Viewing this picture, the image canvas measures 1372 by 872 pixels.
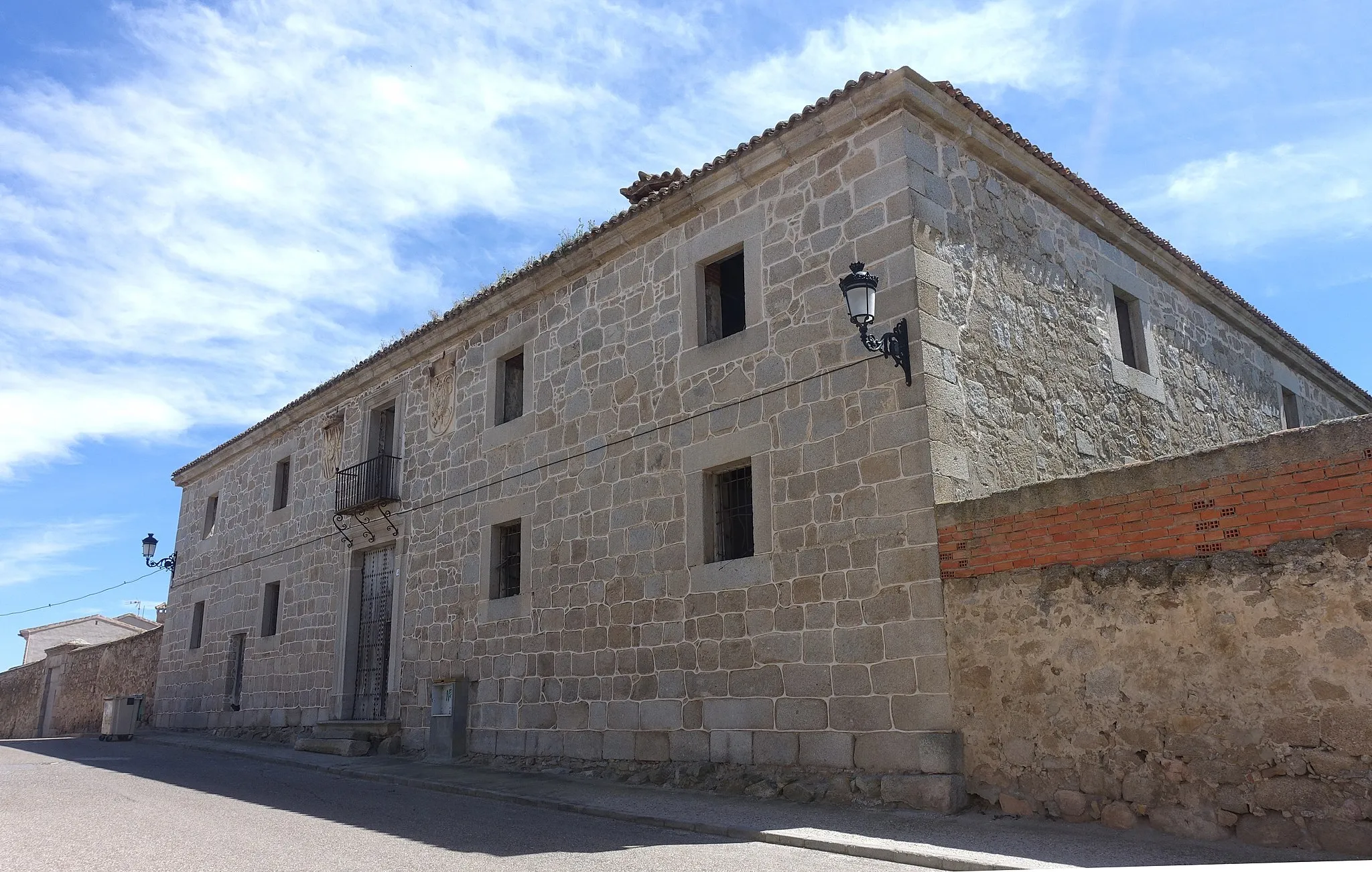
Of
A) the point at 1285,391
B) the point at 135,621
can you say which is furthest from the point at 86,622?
the point at 1285,391

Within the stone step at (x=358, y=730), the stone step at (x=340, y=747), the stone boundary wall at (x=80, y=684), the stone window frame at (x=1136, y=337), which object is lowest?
the stone step at (x=340, y=747)

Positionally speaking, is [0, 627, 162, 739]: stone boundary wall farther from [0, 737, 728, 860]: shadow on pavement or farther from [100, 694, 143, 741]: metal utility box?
[0, 737, 728, 860]: shadow on pavement

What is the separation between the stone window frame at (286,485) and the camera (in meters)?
16.3

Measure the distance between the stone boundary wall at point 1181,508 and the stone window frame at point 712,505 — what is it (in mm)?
1760

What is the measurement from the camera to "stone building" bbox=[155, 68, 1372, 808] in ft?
24.6

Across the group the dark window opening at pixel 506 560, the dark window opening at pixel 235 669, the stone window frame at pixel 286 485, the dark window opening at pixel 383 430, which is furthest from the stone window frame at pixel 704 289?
the dark window opening at pixel 235 669

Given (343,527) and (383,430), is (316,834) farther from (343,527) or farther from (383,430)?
(383,430)

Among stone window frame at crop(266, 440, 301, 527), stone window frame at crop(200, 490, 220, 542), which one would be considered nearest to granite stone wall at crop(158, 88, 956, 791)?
stone window frame at crop(266, 440, 301, 527)

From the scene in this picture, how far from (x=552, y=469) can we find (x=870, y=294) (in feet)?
15.7

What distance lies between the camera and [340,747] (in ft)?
40.4

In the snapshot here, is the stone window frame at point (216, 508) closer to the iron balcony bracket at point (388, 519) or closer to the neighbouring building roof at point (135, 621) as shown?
the iron balcony bracket at point (388, 519)

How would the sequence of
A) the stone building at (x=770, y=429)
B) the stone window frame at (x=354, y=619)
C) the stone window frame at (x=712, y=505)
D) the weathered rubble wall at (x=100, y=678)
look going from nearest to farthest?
the stone building at (x=770, y=429)
the stone window frame at (x=712, y=505)
the stone window frame at (x=354, y=619)
the weathered rubble wall at (x=100, y=678)

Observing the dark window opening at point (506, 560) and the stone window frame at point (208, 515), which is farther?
the stone window frame at point (208, 515)

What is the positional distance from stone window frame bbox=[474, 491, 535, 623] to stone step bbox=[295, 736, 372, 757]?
101 inches
